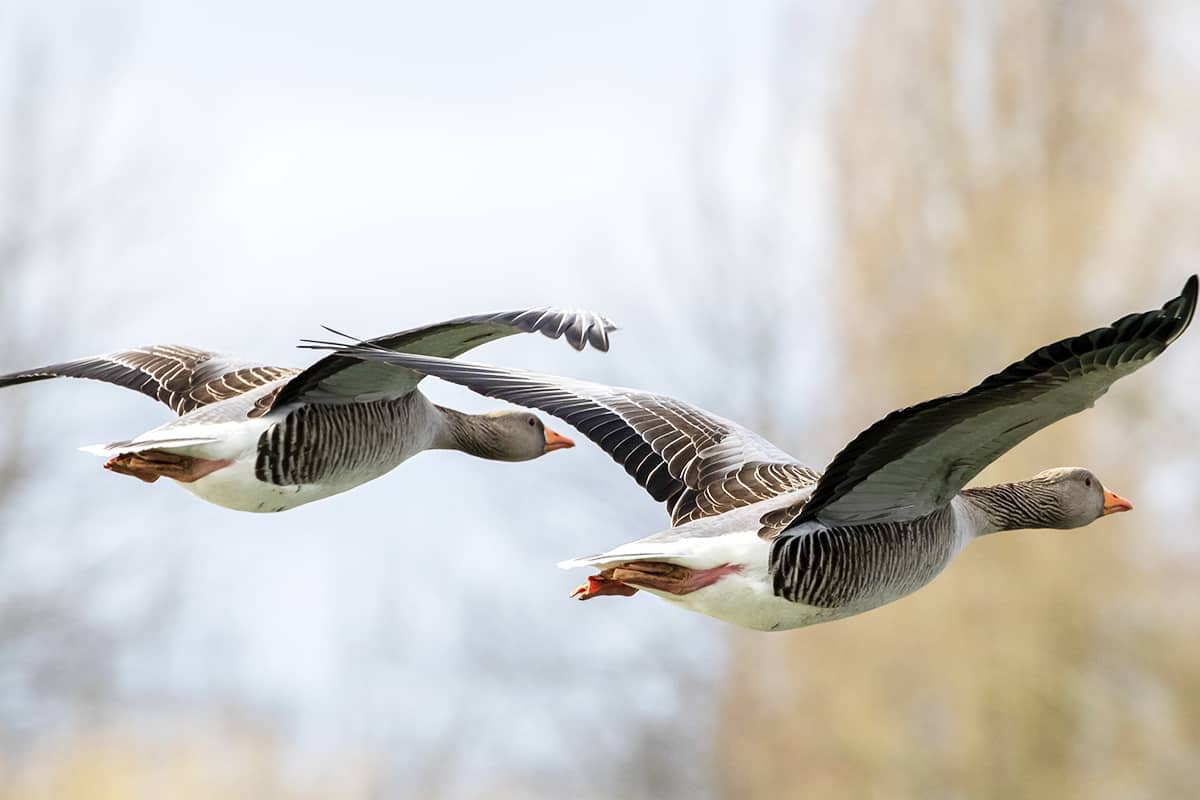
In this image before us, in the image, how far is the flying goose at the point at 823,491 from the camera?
7.39 metres

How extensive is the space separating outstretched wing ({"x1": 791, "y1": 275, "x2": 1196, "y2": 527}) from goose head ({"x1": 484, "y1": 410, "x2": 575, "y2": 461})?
3039 millimetres

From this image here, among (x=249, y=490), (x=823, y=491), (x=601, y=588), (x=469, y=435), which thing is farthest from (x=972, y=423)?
(x=469, y=435)

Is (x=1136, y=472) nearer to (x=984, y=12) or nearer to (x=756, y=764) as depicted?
(x=756, y=764)

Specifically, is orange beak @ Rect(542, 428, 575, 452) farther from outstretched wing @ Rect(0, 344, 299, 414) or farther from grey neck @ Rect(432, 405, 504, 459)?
outstretched wing @ Rect(0, 344, 299, 414)

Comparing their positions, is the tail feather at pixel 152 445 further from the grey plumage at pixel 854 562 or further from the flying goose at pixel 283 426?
the grey plumage at pixel 854 562

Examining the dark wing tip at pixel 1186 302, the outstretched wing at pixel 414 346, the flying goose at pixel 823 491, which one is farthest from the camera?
the outstretched wing at pixel 414 346

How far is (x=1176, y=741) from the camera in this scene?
2114 centimetres

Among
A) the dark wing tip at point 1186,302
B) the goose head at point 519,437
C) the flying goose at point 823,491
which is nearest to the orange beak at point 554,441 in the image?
the goose head at point 519,437

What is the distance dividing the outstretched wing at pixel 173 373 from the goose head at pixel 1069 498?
3990 mm

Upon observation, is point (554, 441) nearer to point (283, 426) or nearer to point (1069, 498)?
point (283, 426)

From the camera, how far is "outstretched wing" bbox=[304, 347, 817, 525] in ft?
29.4

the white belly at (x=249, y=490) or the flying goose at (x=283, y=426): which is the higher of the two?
the flying goose at (x=283, y=426)

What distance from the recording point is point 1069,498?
393 inches

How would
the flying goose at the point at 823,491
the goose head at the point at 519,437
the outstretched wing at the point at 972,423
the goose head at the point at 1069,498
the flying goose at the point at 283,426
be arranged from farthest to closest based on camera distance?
the goose head at the point at 519,437, the goose head at the point at 1069,498, the flying goose at the point at 283,426, the flying goose at the point at 823,491, the outstretched wing at the point at 972,423
